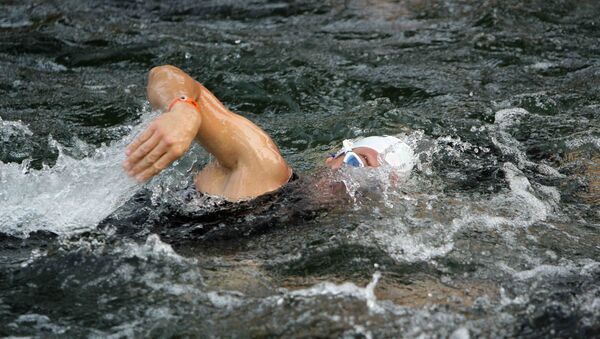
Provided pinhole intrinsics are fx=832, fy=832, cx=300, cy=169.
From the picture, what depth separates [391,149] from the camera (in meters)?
4.85

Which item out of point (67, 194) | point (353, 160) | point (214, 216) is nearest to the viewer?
point (214, 216)

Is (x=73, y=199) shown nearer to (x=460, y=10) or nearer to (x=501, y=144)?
(x=501, y=144)

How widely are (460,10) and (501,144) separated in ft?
10.4

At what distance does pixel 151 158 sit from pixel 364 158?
1406mm

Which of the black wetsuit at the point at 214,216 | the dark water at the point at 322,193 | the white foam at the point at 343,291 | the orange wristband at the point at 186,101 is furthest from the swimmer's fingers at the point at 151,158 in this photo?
the white foam at the point at 343,291

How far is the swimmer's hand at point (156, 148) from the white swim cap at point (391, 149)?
133 cm

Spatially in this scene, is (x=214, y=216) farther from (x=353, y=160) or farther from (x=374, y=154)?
(x=374, y=154)

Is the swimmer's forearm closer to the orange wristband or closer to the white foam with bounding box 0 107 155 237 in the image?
the orange wristband

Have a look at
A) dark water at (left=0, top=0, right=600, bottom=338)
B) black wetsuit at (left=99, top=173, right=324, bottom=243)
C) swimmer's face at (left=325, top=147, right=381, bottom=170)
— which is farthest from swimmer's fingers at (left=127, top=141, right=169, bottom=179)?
swimmer's face at (left=325, top=147, right=381, bottom=170)

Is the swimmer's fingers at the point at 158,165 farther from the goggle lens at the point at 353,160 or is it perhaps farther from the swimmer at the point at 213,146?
the goggle lens at the point at 353,160

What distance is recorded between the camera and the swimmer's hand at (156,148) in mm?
3715

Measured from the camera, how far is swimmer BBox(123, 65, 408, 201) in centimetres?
373

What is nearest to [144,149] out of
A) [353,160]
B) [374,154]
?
[353,160]

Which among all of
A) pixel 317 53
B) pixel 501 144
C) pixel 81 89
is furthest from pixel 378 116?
pixel 81 89
